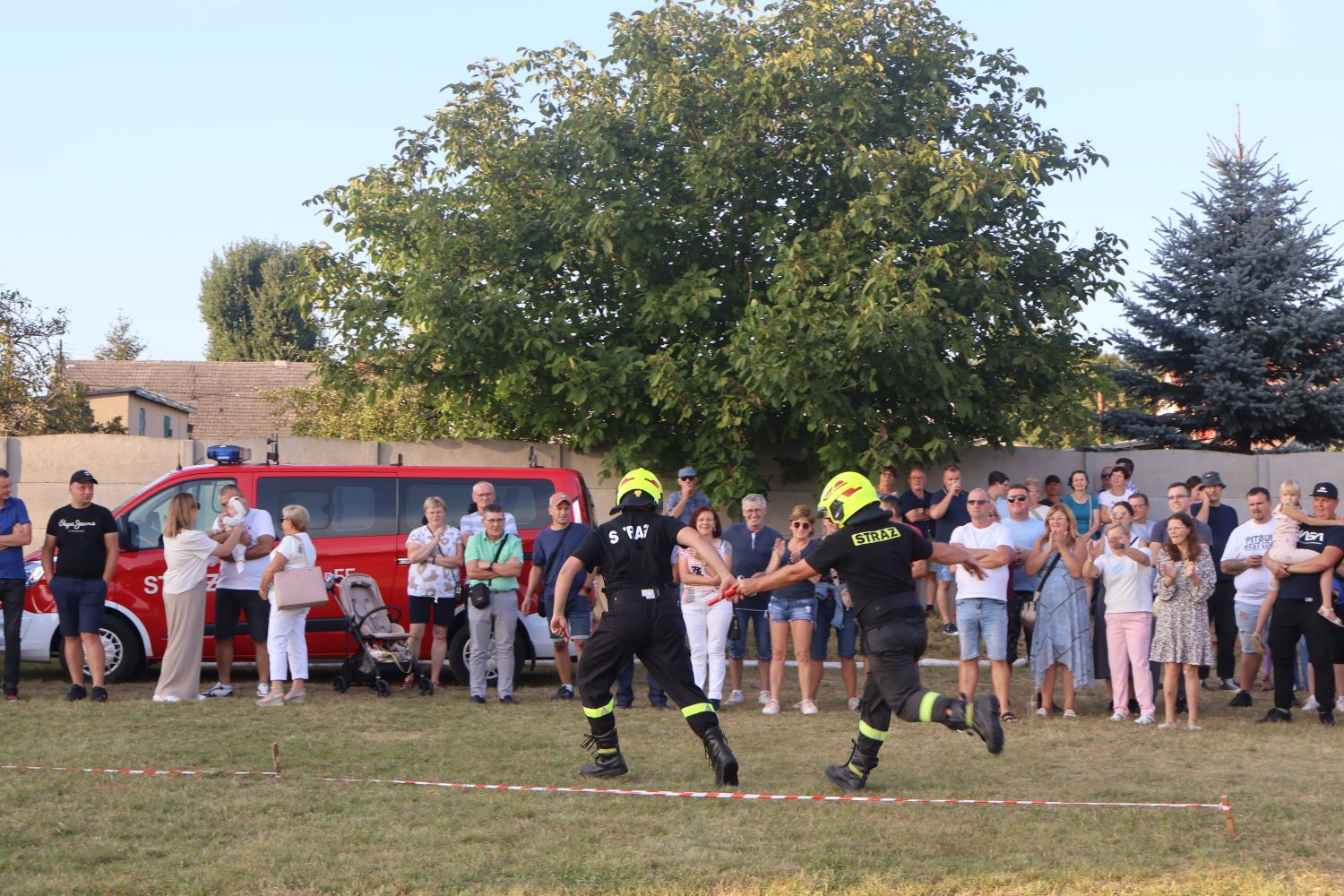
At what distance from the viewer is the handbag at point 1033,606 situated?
1165 centimetres

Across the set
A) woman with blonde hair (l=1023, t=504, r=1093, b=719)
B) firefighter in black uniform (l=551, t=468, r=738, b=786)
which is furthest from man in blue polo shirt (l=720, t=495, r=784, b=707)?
firefighter in black uniform (l=551, t=468, r=738, b=786)

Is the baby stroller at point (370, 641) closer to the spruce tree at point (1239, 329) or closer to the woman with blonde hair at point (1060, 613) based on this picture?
the woman with blonde hair at point (1060, 613)

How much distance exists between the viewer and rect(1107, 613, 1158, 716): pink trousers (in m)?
11.2

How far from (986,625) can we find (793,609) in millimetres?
1549

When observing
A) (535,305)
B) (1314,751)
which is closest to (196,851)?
(1314,751)

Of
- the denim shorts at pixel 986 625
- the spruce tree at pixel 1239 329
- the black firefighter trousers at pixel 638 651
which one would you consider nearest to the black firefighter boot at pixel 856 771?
the black firefighter trousers at pixel 638 651

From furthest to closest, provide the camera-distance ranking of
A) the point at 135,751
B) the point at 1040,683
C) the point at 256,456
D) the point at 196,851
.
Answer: the point at 256,456 < the point at 1040,683 < the point at 135,751 < the point at 196,851

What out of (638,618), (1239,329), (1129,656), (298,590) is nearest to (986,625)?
(1129,656)

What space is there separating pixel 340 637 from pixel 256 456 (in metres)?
11.0

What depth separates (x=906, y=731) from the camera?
10.5 m

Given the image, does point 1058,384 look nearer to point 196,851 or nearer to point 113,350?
point 196,851

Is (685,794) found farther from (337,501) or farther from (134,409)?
(134,409)

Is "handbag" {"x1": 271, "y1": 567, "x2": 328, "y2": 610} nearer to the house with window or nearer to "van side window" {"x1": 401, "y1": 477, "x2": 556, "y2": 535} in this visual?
"van side window" {"x1": 401, "y1": 477, "x2": 556, "y2": 535}

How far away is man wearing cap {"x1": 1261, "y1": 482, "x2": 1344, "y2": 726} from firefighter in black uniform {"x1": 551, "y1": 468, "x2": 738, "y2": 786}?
5.31 m
